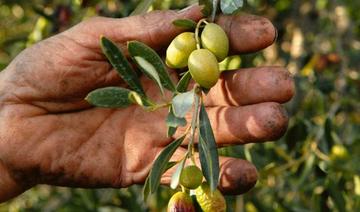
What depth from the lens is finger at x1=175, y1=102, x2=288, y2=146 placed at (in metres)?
2.12

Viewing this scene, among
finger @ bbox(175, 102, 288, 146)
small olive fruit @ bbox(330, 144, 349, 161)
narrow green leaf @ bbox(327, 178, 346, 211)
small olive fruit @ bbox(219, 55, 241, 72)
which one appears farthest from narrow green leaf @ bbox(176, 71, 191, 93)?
small olive fruit @ bbox(330, 144, 349, 161)

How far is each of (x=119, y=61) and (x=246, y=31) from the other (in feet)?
1.37

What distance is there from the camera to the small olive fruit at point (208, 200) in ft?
6.48

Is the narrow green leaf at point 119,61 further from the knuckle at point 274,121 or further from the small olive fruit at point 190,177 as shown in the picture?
the knuckle at point 274,121

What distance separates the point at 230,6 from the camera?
203cm

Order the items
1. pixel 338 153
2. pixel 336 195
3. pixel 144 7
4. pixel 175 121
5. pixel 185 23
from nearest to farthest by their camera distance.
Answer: pixel 175 121, pixel 185 23, pixel 144 7, pixel 336 195, pixel 338 153

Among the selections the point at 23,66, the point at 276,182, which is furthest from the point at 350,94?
the point at 23,66

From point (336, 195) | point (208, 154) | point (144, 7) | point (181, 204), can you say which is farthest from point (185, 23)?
point (336, 195)

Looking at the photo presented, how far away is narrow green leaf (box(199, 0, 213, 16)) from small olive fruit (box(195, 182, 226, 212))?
0.52 metres

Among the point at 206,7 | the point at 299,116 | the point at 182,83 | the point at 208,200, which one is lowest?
the point at 299,116

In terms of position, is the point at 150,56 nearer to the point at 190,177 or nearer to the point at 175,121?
the point at 175,121

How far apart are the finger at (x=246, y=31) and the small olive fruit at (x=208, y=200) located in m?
0.46

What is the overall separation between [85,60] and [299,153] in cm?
141

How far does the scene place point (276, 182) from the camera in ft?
13.4
